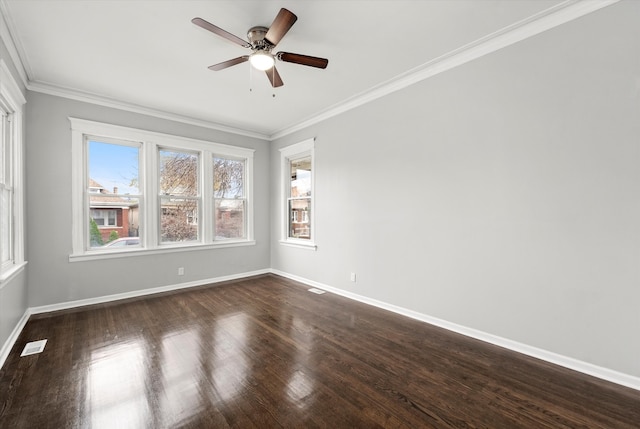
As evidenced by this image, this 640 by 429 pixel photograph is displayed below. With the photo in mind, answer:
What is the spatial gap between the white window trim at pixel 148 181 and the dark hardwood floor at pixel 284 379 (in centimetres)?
111

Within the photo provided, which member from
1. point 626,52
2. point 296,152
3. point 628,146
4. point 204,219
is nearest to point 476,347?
point 628,146

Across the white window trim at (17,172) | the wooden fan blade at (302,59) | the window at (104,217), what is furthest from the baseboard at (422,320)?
the wooden fan blade at (302,59)

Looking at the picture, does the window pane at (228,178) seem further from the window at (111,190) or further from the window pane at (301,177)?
the window at (111,190)

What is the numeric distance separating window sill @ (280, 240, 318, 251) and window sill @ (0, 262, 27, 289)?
3454 mm

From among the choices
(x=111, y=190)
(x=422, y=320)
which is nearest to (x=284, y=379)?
(x=422, y=320)

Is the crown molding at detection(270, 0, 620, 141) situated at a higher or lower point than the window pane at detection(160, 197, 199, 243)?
higher

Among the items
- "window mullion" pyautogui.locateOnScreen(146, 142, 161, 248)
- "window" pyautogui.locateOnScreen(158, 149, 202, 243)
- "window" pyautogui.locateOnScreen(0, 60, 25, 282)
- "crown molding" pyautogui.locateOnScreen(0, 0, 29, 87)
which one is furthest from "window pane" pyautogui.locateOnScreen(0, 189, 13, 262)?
"window" pyautogui.locateOnScreen(158, 149, 202, 243)

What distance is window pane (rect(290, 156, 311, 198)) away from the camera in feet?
16.5

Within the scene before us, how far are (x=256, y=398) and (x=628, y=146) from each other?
3.22m

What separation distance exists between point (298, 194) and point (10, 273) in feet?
12.3

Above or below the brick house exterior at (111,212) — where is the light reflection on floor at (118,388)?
below

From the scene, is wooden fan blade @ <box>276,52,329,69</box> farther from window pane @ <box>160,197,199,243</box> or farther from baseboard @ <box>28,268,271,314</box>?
baseboard @ <box>28,268,271,314</box>

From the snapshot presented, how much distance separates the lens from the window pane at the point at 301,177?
5020mm

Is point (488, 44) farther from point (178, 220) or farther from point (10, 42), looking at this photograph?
point (178, 220)
